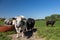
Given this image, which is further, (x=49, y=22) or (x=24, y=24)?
(x=49, y=22)

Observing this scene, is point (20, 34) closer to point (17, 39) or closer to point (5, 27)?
point (17, 39)

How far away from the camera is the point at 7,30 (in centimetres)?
1551

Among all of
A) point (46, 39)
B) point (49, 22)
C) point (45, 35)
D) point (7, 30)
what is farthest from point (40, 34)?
point (49, 22)

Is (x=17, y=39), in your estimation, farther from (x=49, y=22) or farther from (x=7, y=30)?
(x=49, y=22)

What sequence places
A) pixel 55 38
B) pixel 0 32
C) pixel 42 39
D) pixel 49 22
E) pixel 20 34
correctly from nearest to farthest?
pixel 55 38, pixel 42 39, pixel 20 34, pixel 0 32, pixel 49 22

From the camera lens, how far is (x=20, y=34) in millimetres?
13469

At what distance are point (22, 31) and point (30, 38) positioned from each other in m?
0.96

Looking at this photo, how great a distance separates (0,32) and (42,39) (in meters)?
4.77

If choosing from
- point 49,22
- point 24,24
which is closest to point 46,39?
point 24,24

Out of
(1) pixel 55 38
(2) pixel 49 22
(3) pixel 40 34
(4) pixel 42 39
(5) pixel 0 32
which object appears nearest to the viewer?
(1) pixel 55 38

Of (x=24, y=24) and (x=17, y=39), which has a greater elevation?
(x=24, y=24)

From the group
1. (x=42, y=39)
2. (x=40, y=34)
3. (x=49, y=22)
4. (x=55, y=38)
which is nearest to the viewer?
(x=55, y=38)

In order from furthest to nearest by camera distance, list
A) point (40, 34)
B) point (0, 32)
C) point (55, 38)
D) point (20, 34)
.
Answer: point (0, 32) < point (20, 34) < point (40, 34) < point (55, 38)

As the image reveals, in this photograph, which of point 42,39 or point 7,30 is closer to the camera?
point 42,39
